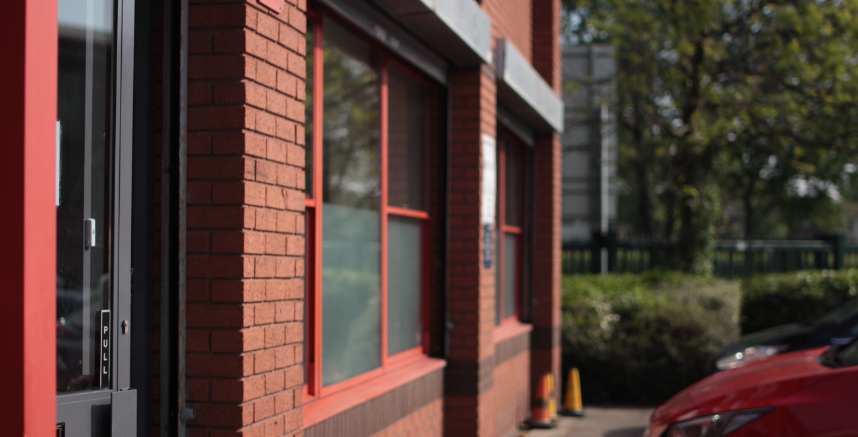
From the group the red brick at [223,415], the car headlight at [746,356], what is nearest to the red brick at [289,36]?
the red brick at [223,415]

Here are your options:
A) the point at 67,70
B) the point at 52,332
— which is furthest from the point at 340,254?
the point at 52,332

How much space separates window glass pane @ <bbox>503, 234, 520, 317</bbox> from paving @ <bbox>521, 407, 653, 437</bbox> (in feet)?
4.65

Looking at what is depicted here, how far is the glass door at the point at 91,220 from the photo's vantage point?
254cm

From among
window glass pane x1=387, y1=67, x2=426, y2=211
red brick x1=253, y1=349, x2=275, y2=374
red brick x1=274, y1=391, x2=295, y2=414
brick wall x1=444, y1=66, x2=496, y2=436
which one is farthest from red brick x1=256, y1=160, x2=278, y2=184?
brick wall x1=444, y1=66, x2=496, y2=436

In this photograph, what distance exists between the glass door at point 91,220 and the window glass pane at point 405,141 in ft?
8.67

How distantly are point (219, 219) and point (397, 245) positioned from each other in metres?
2.45

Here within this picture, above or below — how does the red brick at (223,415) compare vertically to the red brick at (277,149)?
below

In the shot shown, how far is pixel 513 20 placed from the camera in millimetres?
7918

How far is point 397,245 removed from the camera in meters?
5.30

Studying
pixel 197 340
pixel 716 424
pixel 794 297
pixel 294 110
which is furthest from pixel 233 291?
pixel 794 297

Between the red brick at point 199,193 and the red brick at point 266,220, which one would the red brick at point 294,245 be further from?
the red brick at point 199,193

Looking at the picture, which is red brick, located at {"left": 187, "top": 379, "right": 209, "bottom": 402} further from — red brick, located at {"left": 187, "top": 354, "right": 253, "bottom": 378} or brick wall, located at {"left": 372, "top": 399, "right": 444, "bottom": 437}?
brick wall, located at {"left": 372, "top": 399, "right": 444, "bottom": 437}

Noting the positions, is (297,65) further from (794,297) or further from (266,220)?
(794,297)

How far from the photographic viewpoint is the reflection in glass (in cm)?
254
